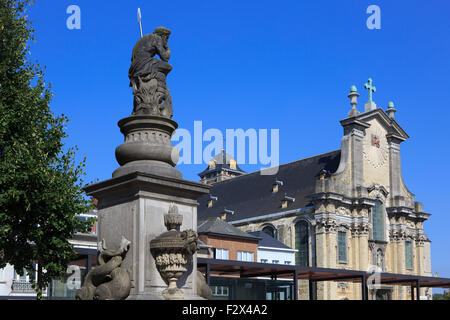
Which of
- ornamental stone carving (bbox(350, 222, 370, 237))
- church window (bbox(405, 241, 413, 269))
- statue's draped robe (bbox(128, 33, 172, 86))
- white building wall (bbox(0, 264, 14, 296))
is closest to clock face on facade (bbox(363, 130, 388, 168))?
ornamental stone carving (bbox(350, 222, 370, 237))

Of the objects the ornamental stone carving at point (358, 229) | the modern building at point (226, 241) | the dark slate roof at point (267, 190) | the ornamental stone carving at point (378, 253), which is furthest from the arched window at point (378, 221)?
the modern building at point (226, 241)

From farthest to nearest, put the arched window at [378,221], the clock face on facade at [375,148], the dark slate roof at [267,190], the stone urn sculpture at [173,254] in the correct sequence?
the dark slate roof at [267,190]
the clock face on facade at [375,148]
the arched window at [378,221]
the stone urn sculpture at [173,254]

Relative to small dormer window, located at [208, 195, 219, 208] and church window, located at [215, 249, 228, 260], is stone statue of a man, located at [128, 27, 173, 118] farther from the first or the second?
small dormer window, located at [208, 195, 219, 208]

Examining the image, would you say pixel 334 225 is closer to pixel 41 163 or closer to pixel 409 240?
pixel 409 240

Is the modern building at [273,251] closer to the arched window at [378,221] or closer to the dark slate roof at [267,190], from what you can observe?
the dark slate roof at [267,190]

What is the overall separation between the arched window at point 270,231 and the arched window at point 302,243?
2919 mm

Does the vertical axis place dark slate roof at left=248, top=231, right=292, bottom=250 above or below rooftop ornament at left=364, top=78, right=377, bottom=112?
below

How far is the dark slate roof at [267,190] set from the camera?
60.1 m

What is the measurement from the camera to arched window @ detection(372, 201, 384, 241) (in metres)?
58.6

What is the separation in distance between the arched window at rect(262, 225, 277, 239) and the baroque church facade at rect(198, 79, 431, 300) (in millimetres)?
205

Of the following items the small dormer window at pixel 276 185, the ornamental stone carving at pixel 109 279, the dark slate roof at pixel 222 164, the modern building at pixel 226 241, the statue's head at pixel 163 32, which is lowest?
the ornamental stone carving at pixel 109 279

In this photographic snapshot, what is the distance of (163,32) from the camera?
1140cm

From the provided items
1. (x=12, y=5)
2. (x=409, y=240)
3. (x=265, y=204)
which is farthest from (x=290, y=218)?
(x=12, y=5)
